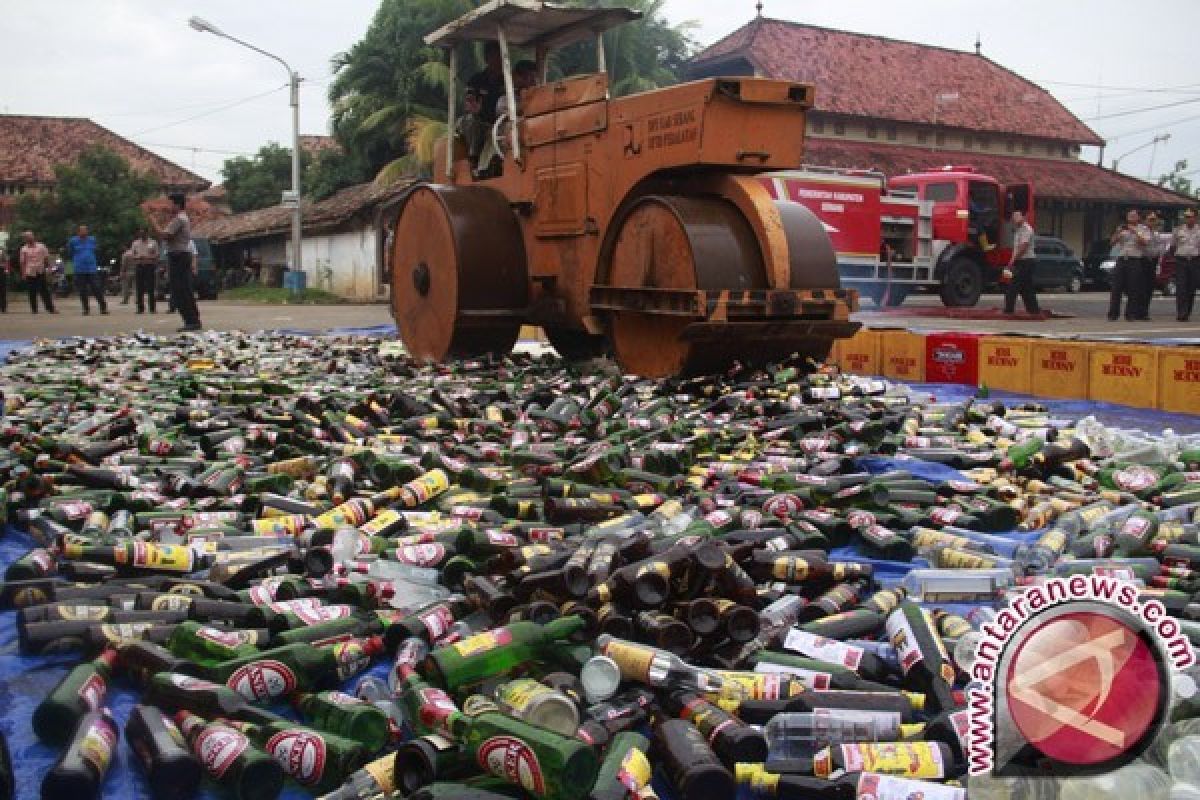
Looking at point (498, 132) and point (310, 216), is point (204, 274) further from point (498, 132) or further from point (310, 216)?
point (498, 132)

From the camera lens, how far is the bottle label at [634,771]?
2553 millimetres

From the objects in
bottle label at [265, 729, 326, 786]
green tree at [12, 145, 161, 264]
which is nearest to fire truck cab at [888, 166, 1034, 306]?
bottle label at [265, 729, 326, 786]

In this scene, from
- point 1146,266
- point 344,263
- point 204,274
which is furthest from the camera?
point 344,263

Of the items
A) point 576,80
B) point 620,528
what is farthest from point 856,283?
point 620,528

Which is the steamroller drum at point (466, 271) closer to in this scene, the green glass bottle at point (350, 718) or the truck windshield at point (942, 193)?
the green glass bottle at point (350, 718)

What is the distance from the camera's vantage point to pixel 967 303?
24875 mm

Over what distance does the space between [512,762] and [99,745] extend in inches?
44.4

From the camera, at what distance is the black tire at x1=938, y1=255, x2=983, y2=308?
80.1 ft

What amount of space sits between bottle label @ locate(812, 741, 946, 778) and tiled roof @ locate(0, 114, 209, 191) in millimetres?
62512

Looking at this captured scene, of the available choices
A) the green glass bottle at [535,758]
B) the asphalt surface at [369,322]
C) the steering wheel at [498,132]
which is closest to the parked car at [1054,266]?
the asphalt surface at [369,322]

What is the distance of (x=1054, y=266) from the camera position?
35.7 m

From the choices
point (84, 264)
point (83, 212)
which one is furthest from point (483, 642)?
Result: point (83, 212)

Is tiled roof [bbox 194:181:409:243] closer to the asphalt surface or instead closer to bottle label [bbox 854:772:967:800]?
the asphalt surface

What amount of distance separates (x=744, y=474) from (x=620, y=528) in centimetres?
136
